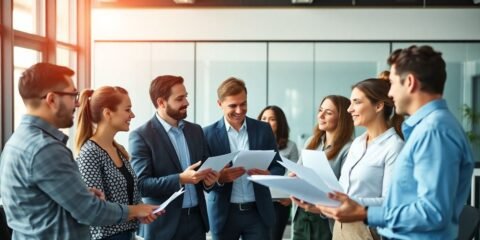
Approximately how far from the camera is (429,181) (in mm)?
2094

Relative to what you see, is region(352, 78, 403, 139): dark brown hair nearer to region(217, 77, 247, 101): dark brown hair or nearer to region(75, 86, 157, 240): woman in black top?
region(217, 77, 247, 101): dark brown hair

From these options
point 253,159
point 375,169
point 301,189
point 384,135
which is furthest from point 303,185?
point 253,159

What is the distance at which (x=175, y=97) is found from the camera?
12.6 ft

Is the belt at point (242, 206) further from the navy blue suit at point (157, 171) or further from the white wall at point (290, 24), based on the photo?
the white wall at point (290, 24)

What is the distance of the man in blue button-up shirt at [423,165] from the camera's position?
2090mm

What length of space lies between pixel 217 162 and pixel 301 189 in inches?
45.8

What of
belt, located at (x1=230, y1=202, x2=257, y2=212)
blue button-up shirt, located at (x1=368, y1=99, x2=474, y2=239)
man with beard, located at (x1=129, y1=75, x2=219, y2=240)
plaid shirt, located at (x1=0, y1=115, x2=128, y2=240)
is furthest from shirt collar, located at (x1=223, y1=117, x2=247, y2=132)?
blue button-up shirt, located at (x1=368, y1=99, x2=474, y2=239)

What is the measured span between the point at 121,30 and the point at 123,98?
15.2 feet

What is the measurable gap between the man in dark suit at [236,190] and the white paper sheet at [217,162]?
322 mm

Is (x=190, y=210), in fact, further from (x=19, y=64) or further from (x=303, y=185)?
(x=19, y=64)

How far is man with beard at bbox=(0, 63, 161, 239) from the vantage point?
234 cm

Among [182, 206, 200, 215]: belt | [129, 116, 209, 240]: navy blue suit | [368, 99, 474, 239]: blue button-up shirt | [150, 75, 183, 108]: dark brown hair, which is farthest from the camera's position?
[150, 75, 183, 108]: dark brown hair

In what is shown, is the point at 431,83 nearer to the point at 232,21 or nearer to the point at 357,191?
the point at 357,191

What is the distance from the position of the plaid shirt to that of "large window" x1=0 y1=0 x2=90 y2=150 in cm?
327
